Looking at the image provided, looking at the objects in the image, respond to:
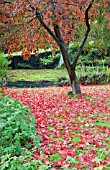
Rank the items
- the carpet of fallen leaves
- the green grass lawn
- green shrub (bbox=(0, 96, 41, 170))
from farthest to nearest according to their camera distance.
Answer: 1. the green grass lawn
2. the carpet of fallen leaves
3. green shrub (bbox=(0, 96, 41, 170))

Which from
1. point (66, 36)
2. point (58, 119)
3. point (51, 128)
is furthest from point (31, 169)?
point (66, 36)

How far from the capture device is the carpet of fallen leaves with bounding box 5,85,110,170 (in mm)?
3668

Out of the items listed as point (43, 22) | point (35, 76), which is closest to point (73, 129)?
point (43, 22)

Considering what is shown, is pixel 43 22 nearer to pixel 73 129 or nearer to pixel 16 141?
pixel 73 129

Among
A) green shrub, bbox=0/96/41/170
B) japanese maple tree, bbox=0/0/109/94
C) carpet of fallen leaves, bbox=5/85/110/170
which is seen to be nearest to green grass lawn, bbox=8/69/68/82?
japanese maple tree, bbox=0/0/109/94

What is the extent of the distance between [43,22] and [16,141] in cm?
464

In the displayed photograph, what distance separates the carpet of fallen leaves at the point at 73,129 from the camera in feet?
12.0

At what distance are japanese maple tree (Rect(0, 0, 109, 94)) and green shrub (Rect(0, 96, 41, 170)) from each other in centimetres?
298

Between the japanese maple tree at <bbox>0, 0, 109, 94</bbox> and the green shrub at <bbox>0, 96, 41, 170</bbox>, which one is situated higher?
the japanese maple tree at <bbox>0, 0, 109, 94</bbox>

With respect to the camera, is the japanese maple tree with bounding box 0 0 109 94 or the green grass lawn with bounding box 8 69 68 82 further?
the green grass lawn with bounding box 8 69 68 82

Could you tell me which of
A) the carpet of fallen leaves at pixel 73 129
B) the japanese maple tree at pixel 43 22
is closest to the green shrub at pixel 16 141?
the carpet of fallen leaves at pixel 73 129

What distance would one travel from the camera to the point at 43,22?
7.63m

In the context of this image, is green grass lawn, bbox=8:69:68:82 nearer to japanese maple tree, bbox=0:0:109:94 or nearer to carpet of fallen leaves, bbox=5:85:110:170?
japanese maple tree, bbox=0:0:109:94

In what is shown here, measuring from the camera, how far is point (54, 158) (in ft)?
12.2
